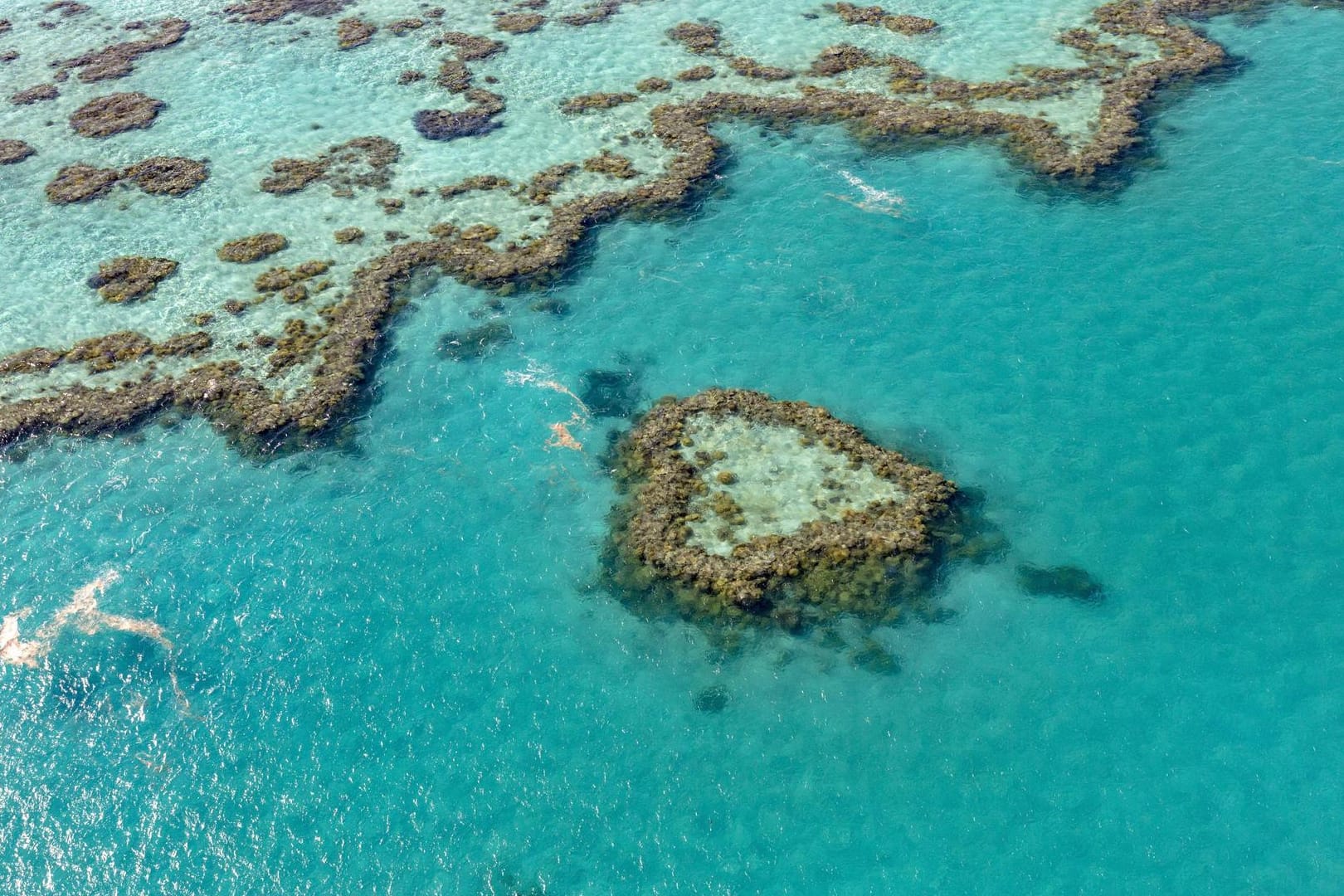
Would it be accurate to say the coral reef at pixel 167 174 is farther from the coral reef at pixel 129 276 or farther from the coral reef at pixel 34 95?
the coral reef at pixel 34 95

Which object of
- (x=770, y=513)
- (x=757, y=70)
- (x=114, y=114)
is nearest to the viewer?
(x=770, y=513)

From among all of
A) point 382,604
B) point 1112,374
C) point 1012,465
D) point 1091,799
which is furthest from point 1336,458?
point 382,604

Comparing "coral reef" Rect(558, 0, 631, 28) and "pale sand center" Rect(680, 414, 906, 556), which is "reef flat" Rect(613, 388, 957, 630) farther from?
"coral reef" Rect(558, 0, 631, 28)

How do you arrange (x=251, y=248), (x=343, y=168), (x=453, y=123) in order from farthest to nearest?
1. (x=453, y=123)
2. (x=343, y=168)
3. (x=251, y=248)

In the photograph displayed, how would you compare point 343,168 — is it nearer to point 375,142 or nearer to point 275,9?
point 375,142

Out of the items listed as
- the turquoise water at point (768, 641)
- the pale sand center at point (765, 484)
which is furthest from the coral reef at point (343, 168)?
the pale sand center at point (765, 484)

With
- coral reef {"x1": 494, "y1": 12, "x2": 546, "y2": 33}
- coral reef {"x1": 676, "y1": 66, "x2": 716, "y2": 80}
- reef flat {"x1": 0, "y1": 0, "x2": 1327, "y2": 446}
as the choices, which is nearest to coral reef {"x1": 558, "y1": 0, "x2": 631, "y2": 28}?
reef flat {"x1": 0, "y1": 0, "x2": 1327, "y2": 446}

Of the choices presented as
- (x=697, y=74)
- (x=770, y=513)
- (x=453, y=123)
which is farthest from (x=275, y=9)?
(x=770, y=513)
